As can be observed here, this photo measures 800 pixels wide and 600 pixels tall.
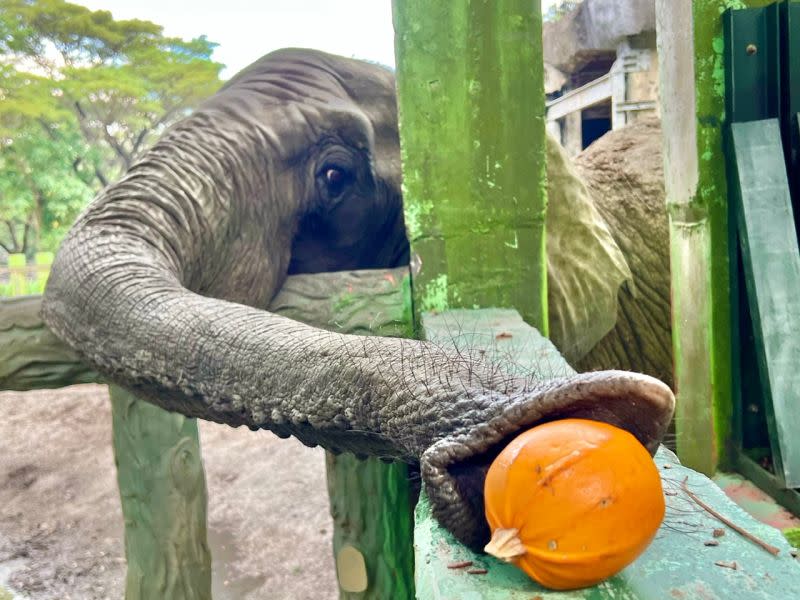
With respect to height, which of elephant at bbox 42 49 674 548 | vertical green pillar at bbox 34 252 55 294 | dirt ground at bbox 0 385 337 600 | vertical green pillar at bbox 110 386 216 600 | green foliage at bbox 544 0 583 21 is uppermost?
green foliage at bbox 544 0 583 21

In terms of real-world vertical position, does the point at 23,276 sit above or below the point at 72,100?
below

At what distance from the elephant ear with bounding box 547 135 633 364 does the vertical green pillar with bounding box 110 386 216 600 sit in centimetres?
148

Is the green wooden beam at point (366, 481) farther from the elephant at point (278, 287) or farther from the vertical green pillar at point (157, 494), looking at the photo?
the vertical green pillar at point (157, 494)

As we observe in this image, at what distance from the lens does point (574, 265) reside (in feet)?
8.07

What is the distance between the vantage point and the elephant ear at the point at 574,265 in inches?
92.0

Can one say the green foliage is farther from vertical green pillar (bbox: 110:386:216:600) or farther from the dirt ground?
vertical green pillar (bbox: 110:386:216:600)

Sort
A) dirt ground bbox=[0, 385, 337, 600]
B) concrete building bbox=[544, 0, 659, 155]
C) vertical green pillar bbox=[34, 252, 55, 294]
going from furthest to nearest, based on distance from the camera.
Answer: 1. vertical green pillar bbox=[34, 252, 55, 294]
2. concrete building bbox=[544, 0, 659, 155]
3. dirt ground bbox=[0, 385, 337, 600]

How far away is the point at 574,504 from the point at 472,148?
4.51ft

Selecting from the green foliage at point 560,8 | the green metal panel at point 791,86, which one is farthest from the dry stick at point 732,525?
the green foliage at point 560,8

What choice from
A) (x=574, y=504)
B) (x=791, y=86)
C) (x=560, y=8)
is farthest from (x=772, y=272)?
(x=560, y=8)

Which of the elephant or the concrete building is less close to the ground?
the concrete building

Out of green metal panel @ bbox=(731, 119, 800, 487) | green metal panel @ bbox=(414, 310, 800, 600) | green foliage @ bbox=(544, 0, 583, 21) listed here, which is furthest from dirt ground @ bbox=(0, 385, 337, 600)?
green foliage @ bbox=(544, 0, 583, 21)

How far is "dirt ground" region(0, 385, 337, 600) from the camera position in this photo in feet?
21.4

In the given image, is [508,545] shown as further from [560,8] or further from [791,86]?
[560,8]
